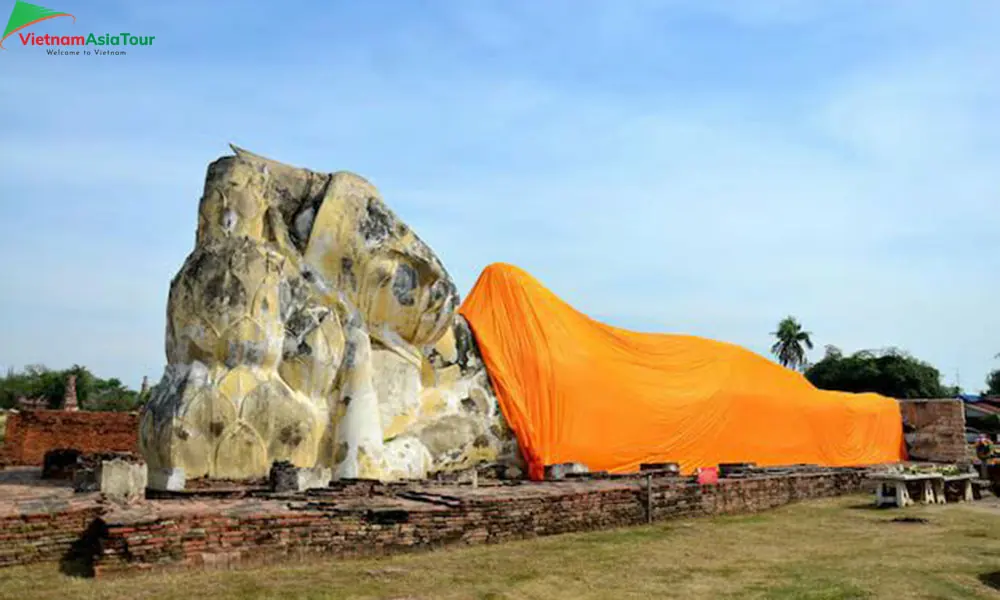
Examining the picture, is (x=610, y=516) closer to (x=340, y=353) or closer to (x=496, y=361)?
(x=340, y=353)

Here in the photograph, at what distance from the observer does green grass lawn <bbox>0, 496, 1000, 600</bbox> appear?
247 inches

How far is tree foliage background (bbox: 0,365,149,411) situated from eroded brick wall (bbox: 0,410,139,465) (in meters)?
24.1

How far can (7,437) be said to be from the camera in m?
19.1

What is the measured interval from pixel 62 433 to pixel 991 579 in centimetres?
1843

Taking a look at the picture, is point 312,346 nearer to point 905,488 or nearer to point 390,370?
point 390,370

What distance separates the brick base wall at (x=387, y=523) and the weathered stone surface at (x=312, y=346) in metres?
3.49

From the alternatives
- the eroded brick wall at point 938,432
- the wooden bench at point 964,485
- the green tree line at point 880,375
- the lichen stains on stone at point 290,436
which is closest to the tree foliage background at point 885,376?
the green tree line at point 880,375

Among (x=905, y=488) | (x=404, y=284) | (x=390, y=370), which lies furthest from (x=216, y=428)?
(x=905, y=488)

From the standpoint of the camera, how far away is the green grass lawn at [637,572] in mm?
6266

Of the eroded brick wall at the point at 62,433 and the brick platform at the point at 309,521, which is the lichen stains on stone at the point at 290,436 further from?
the eroded brick wall at the point at 62,433

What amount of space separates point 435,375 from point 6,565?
8.69 meters

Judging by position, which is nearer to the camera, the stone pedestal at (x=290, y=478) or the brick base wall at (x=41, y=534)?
the brick base wall at (x=41, y=534)

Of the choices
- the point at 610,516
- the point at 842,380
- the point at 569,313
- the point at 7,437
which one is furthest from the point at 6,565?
the point at 842,380

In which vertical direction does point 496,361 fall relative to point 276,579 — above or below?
above
